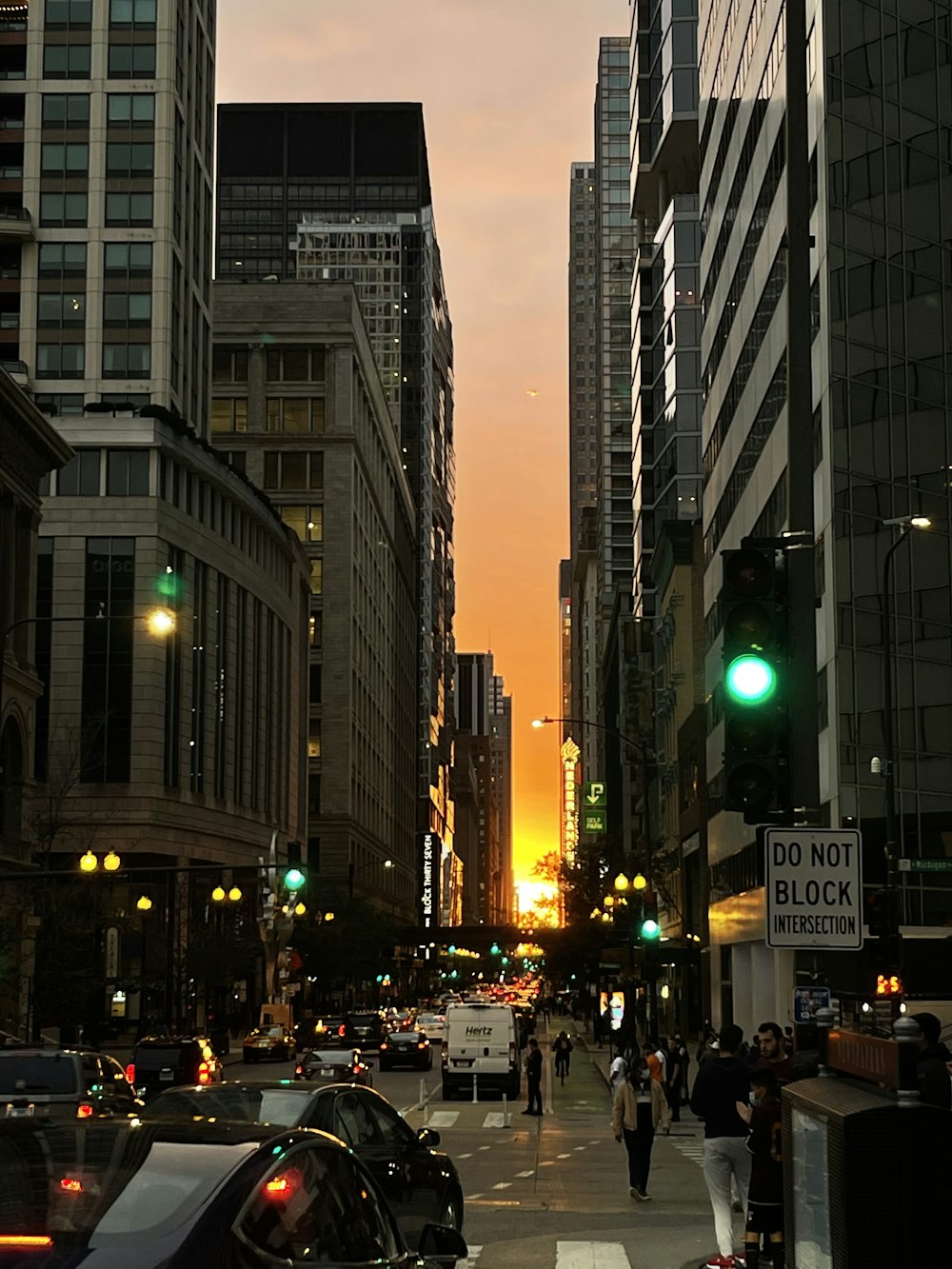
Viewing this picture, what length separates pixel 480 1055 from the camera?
45.2m

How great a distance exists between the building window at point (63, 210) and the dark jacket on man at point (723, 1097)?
8336cm

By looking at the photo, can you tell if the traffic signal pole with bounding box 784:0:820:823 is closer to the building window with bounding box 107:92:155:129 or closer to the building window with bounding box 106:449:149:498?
the building window with bounding box 106:449:149:498

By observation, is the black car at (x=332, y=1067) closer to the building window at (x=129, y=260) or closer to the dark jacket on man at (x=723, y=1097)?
the dark jacket on man at (x=723, y=1097)

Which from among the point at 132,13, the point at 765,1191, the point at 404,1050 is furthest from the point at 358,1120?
the point at 132,13

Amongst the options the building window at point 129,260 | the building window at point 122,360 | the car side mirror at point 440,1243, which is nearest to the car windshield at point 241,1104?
the car side mirror at point 440,1243

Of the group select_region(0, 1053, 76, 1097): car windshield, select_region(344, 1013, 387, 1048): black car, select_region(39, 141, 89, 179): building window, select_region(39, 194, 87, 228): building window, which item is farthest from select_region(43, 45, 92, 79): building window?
select_region(0, 1053, 76, 1097): car windshield

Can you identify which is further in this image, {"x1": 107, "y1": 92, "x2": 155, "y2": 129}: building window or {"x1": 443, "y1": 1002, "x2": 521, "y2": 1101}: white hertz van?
{"x1": 107, "y1": 92, "x2": 155, "y2": 129}: building window

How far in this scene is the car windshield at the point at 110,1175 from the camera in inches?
229

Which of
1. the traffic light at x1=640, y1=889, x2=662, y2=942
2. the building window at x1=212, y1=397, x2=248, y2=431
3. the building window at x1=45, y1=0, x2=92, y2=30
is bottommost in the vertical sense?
the traffic light at x1=640, y1=889, x2=662, y2=942

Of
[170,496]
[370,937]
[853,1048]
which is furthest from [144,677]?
[853,1048]

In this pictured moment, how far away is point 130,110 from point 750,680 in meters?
88.2

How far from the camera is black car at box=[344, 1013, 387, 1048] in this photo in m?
69.9

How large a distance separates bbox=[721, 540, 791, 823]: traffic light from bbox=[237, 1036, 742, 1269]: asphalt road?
634 centimetres

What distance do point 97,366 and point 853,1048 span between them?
8617 centimetres
